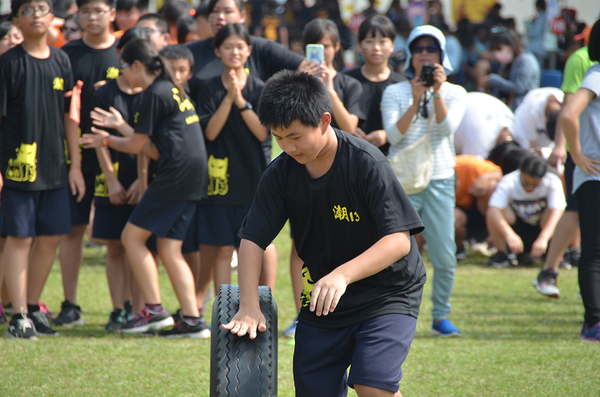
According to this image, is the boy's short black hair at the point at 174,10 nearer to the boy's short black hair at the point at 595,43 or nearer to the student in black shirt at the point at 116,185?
the student in black shirt at the point at 116,185

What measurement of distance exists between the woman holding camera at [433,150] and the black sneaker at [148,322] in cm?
184

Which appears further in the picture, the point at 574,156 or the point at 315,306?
the point at 574,156

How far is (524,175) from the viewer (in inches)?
265

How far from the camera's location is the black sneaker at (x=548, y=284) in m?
5.37

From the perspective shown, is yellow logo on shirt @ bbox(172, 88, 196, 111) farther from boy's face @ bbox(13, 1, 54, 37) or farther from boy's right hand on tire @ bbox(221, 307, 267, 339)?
boy's right hand on tire @ bbox(221, 307, 267, 339)

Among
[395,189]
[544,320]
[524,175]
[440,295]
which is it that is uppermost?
[395,189]

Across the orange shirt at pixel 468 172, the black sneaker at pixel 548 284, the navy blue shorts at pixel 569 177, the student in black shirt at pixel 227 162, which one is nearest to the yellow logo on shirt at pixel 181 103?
the student in black shirt at pixel 227 162

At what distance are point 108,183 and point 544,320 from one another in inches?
133

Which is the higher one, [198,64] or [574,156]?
[198,64]

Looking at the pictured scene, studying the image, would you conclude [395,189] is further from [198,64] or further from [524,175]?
[524,175]

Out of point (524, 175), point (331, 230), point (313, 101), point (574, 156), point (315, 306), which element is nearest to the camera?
point (315, 306)

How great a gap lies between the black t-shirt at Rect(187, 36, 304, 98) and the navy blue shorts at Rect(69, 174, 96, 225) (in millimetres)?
1058

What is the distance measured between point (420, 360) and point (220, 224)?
5.34 feet

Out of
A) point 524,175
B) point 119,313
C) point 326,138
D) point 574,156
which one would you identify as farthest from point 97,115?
point 524,175
